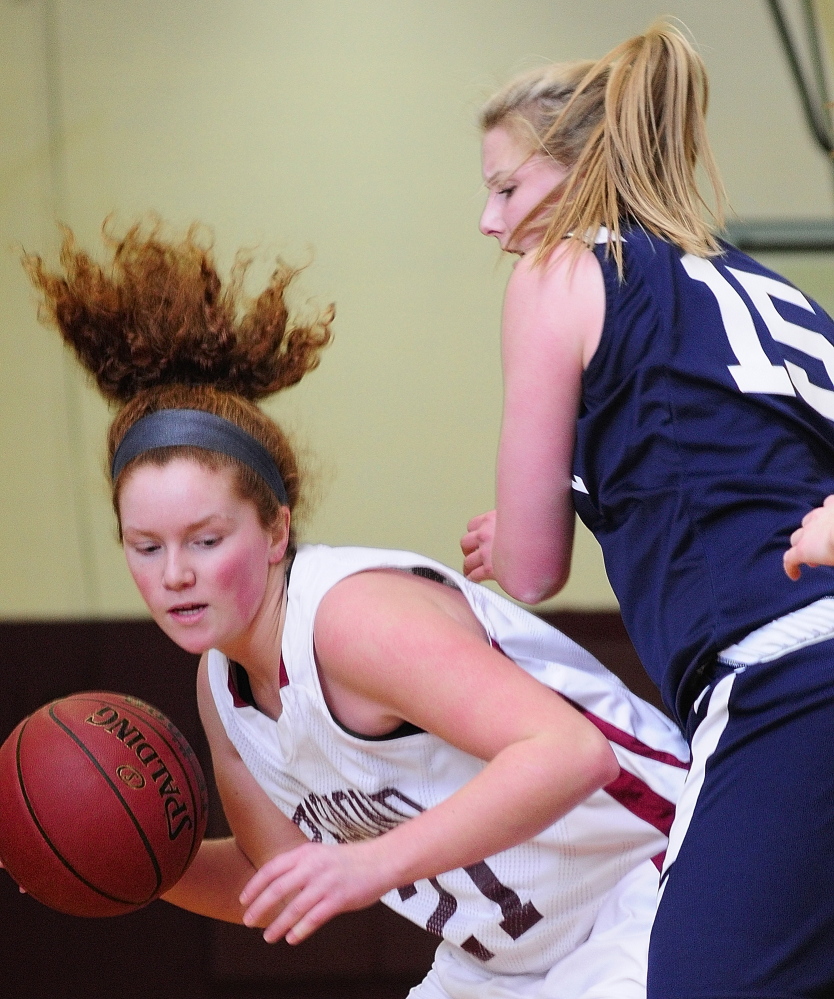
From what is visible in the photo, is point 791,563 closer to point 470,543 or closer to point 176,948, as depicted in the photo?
point 470,543

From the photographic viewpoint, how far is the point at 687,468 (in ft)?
3.70

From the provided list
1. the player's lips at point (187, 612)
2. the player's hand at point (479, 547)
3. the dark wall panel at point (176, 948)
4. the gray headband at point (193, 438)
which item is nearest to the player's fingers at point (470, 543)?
the player's hand at point (479, 547)

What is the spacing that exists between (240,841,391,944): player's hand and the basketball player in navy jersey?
0.86ft

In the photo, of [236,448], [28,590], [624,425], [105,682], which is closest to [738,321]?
[624,425]

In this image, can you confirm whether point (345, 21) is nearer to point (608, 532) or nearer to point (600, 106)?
point (600, 106)

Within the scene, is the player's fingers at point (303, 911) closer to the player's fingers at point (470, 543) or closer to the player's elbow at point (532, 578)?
the player's elbow at point (532, 578)

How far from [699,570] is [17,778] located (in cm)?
86

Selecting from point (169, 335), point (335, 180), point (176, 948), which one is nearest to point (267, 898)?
point (169, 335)

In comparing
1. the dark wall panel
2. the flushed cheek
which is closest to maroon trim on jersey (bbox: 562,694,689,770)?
the flushed cheek

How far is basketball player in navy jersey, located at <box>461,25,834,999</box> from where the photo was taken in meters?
1.00

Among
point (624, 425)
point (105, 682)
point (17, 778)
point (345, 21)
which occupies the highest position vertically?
point (345, 21)

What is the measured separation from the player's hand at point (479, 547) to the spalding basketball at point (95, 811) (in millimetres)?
455

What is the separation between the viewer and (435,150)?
322cm

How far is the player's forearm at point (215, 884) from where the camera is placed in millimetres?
1672
